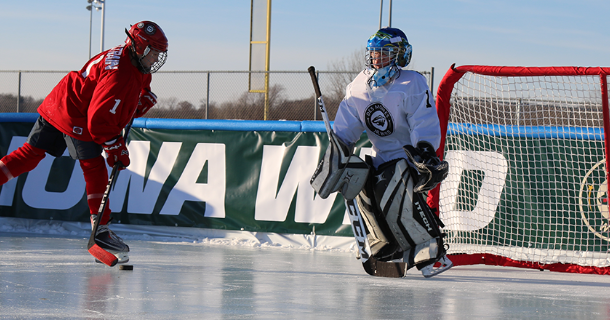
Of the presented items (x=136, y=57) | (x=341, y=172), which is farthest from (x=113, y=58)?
(x=341, y=172)

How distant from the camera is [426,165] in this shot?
3.23m

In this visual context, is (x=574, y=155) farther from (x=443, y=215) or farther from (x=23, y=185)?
(x=23, y=185)

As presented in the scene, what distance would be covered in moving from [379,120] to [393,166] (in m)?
0.29

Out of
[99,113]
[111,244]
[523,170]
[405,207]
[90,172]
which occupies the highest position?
[99,113]

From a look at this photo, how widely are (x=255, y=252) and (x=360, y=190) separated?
159 cm

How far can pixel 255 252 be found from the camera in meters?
4.78

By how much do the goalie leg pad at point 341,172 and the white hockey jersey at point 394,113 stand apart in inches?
7.9

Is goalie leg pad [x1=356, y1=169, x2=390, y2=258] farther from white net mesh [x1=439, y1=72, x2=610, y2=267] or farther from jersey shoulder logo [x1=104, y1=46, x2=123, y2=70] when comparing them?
jersey shoulder logo [x1=104, y1=46, x2=123, y2=70]

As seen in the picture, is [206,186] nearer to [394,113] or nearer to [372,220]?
[372,220]

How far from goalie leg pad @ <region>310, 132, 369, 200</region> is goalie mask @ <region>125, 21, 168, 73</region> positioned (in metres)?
1.17

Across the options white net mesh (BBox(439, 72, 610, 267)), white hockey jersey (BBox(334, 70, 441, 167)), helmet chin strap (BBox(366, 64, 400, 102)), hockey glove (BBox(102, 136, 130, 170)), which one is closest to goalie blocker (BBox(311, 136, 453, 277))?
white hockey jersey (BBox(334, 70, 441, 167))

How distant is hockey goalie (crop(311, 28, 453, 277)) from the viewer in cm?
340

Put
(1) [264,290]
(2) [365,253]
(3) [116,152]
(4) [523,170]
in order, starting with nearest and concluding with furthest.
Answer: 1. (1) [264,290]
2. (3) [116,152]
3. (2) [365,253]
4. (4) [523,170]

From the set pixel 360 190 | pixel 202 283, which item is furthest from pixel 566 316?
pixel 202 283
